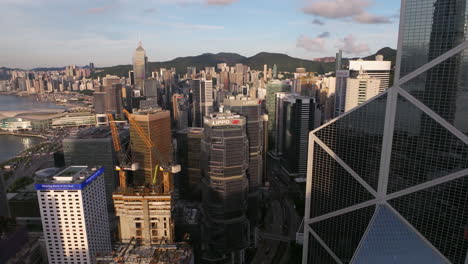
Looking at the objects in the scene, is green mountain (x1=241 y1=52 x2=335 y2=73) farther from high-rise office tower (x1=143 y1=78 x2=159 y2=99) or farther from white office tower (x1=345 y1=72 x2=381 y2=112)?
white office tower (x1=345 y1=72 x2=381 y2=112)

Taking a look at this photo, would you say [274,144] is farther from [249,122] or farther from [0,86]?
[0,86]

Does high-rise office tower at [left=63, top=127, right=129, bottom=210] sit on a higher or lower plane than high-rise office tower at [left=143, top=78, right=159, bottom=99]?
lower

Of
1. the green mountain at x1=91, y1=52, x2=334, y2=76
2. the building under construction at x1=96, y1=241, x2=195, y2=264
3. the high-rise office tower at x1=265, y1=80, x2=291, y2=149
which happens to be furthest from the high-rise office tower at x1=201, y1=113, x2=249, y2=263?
the green mountain at x1=91, y1=52, x2=334, y2=76

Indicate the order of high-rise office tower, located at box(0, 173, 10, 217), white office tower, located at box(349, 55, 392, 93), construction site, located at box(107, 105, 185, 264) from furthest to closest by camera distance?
white office tower, located at box(349, 55, 392, 93), high-rise office tower, located at box(0, 173, 10, 217), construction site, located at box(107, 105, 185, 264)

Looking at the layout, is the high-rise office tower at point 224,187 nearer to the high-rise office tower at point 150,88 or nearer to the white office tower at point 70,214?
the white office tower at point 70,214

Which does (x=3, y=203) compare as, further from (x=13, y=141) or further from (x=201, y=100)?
(x=13, y=141)

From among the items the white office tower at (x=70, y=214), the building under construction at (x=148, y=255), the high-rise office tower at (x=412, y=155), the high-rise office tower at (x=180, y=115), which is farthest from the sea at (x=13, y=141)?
the high-rise office tower at (x=412, y=155)

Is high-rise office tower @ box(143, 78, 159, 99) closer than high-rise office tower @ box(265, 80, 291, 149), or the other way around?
high-rise office tower @ box(265, 80, 291, 149)
